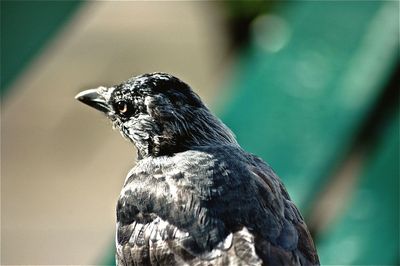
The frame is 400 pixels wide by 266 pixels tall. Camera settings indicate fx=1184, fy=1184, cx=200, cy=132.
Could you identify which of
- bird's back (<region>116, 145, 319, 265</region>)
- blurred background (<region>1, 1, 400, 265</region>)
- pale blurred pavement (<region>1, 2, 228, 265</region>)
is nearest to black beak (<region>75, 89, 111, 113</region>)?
bird's back (<region>116, 145, 319, 265</region>)

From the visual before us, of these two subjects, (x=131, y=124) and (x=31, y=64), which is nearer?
(x=131, y=124)

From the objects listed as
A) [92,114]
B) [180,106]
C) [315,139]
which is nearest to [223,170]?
[180,106]

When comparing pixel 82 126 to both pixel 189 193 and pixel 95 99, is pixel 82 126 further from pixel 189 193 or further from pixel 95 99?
pixel 189 193

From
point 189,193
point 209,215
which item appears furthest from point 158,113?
point 209,215

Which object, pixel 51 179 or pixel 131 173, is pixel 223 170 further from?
pixel 51 179

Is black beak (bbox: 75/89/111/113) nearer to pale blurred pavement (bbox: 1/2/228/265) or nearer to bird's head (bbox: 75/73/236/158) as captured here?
bird's head (bbox: 75/73/236/158)

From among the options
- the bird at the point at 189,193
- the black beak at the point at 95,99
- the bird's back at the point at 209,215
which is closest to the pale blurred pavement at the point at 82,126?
the black beak at the point at 95,99
